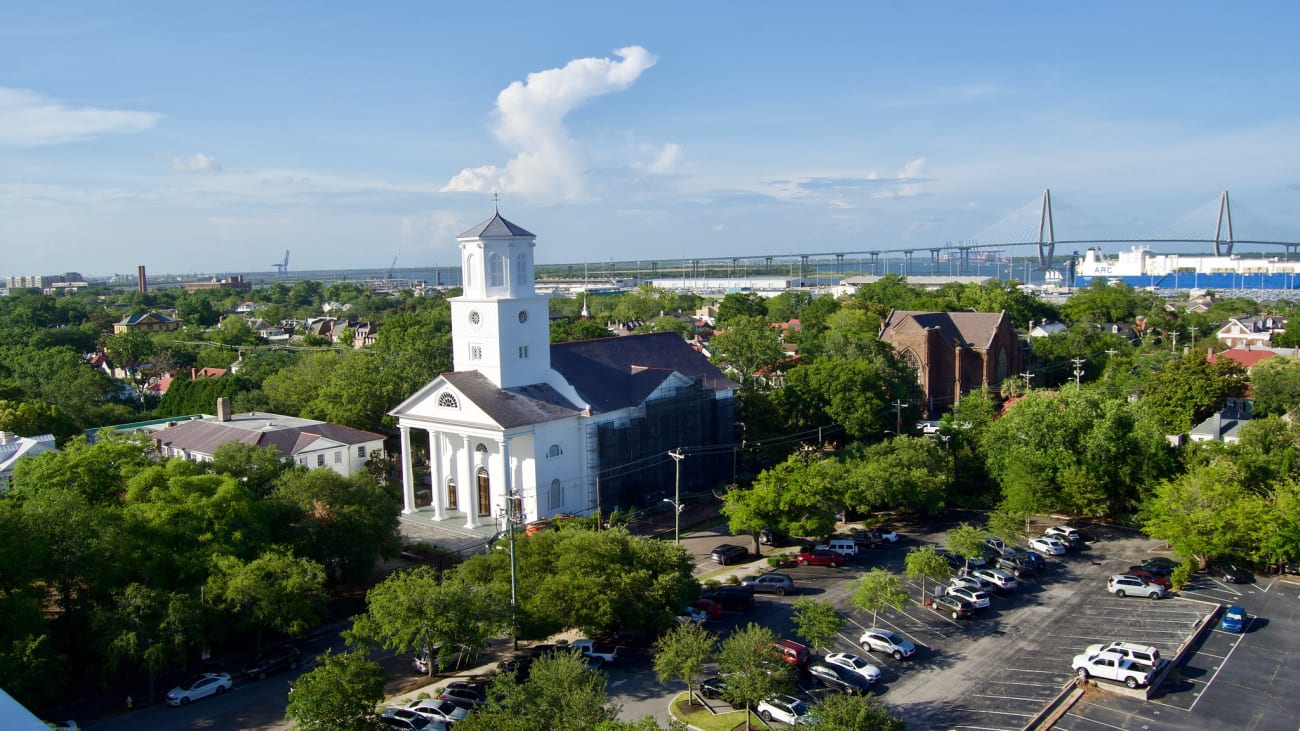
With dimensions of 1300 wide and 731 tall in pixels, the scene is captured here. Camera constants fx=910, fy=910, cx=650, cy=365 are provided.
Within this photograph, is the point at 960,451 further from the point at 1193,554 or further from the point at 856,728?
the point at 856,728

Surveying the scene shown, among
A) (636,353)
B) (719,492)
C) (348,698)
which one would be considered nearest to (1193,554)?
(719,492)

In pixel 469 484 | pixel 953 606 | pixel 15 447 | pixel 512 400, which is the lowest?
pixel 953 606

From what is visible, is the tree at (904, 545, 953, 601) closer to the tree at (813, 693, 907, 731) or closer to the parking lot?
the parking lot

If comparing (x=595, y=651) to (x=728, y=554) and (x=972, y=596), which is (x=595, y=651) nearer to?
(x=728, y=554)

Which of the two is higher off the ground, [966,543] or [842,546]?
[966,543]

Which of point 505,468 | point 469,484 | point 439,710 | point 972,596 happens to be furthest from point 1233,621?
point 469,484

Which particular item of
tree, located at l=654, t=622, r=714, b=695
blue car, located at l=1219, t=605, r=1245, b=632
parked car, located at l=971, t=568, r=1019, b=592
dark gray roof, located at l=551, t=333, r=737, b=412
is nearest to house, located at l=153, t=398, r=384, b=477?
dark gray roof, located at l=551, t=333, r=737, b=412

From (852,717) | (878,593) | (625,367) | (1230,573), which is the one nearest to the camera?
(852,717)
